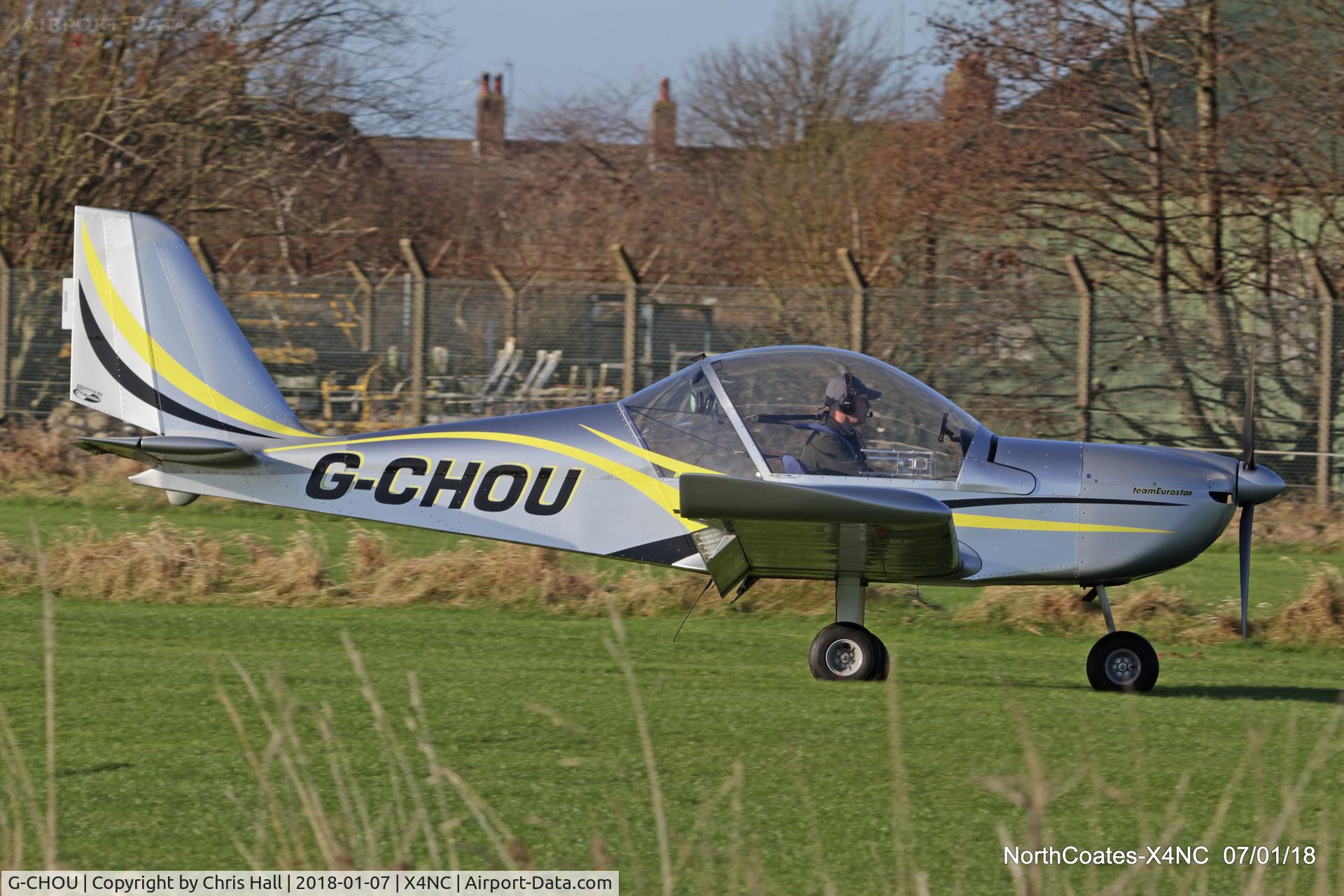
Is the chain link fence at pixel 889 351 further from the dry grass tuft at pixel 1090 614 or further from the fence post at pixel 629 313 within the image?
the dry grass tuft at pixel 1090 614

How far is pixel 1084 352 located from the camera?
45.4 ft

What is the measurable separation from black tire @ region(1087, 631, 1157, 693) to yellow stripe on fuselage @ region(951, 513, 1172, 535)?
0.58 meters

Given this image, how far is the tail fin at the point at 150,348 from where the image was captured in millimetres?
8383

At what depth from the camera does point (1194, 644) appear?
30.7ft

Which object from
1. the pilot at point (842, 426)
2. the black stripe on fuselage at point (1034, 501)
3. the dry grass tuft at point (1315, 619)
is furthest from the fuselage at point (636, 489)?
the dry grass tuft at point (1315, 619)

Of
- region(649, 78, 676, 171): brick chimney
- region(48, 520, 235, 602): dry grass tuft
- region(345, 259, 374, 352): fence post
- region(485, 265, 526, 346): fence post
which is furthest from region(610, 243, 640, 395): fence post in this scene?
region(649, 78, 676, 171): brick chimney

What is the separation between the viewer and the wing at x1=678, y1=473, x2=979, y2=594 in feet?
20.6

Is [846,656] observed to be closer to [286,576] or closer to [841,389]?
[841,389]

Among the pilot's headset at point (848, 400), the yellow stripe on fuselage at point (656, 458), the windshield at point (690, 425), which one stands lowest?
the yellow stripe on fuselage at point (656, 458)

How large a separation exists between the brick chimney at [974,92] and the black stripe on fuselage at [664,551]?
1033cm

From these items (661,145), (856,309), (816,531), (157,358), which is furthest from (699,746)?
(661,145)

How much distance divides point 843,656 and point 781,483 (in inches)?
44.2

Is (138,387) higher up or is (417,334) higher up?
(417,334)

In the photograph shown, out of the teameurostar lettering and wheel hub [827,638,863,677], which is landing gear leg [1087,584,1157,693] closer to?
wheel hub [827,638,863,677]
